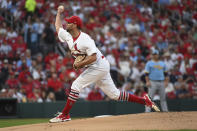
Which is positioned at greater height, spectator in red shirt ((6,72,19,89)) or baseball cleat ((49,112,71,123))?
spectator in red shirt ((6,72,19,89))

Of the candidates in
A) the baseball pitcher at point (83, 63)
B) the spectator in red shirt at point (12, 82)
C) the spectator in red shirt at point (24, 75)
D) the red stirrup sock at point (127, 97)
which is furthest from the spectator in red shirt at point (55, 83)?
the baseball pitcher at point (83, 63)

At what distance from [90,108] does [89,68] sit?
5.81 meters

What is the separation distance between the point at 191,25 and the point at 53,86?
8.99m

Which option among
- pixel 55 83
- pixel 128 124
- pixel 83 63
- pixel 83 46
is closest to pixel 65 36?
pixel 83 46

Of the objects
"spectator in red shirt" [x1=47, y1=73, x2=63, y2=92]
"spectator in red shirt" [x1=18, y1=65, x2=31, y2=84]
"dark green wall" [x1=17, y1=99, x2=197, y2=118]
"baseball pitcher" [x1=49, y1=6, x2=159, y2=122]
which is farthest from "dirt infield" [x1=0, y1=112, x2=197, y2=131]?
"spectator in red shirt" [x1=18, y1=65, x2=31, y2=84]

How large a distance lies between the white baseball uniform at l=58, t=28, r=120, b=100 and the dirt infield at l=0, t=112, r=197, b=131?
2.28 feet

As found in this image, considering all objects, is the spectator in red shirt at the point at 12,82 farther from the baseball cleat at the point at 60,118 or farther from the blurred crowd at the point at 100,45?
the baseball cleat at the point at 60,118

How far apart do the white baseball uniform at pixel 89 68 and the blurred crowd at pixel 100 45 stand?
5636mm

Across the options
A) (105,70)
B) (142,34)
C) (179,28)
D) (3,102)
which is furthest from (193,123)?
(179,28)

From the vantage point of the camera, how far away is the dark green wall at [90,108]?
14016 mm

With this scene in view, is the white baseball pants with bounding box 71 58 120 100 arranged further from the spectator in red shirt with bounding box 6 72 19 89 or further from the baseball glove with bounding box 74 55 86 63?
the spectator in red shirt with bounding box 6 72 19 89

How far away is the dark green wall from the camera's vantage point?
14.0 m

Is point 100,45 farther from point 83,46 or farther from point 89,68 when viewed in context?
point 83,46

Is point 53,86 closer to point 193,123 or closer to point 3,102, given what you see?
point 3,102
